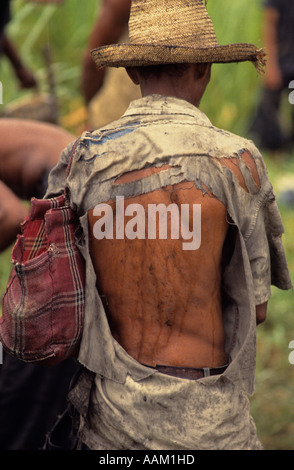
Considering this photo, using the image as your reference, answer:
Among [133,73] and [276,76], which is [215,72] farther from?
[133,73]

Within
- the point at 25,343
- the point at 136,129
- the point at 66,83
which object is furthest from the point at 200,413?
the point at 66,83

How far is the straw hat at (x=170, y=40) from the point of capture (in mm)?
1588

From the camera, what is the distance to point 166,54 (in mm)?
1579

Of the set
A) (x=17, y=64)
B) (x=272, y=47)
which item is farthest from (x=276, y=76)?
(x=17, y=64)

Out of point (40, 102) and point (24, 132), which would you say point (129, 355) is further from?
point (40, 102)

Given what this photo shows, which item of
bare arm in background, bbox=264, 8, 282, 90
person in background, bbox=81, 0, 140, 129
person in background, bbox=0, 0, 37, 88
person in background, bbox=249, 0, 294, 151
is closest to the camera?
person in background, bbox=81, 0, 140, 129

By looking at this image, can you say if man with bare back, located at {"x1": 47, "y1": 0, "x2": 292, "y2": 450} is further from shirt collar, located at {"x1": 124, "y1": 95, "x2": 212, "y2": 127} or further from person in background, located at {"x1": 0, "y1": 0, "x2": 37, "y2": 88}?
person in background, located at {"x1": 0, "y1": 0, "x2": 37, "y2": 88}

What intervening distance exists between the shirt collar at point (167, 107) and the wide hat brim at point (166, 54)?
94 mm

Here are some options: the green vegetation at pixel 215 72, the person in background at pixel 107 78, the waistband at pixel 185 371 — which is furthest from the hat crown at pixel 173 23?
the green vegetation at pixel 215 72

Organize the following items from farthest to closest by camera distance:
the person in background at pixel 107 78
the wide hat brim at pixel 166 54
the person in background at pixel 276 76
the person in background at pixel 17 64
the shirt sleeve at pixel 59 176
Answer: the person in background at pixel 276 76, the person in background at pixel 17 64, the person in background at pixel 107 78, the shirt sleeve at pixel 59 176, the wide hat brim at pixel 166 54

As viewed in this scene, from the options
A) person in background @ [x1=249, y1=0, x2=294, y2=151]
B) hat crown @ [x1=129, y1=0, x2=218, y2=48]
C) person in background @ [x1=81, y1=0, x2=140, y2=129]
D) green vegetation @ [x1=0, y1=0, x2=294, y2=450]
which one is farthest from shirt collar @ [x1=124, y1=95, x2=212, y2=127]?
person in background @ [x1=249, y1=0, x2=294, y2=151]

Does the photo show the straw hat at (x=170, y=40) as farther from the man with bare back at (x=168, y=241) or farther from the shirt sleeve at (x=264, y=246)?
the shirt sleeve at (x=264, y=246)

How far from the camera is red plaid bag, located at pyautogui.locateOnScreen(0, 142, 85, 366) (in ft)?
5.24

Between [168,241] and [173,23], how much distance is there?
54cm
